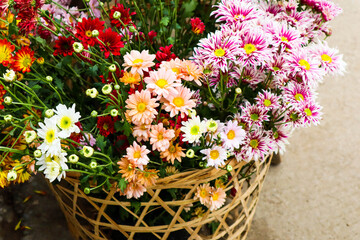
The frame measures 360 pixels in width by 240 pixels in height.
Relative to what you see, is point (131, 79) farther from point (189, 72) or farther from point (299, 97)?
point (299, 97)

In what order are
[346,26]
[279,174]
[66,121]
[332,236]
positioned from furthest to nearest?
[346,26] → [279,174] → [332,236] → [66,121]

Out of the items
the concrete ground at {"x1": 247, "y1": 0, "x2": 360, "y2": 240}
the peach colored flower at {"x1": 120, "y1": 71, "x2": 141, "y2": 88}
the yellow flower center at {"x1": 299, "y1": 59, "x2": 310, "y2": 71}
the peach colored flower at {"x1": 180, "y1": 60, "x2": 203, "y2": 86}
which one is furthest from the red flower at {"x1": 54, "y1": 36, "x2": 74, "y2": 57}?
the concrete ground at {"x1": 247, "y1": 0, "x2": 360, "y2": 240}

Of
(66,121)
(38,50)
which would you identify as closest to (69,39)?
(38,50)

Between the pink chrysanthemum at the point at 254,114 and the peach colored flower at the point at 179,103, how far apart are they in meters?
0.16

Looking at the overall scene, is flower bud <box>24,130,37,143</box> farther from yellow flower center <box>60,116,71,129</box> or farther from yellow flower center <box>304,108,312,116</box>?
yellow flower center <box>304,108,312,116</box>

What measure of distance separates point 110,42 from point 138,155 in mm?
228

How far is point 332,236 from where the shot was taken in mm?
1291

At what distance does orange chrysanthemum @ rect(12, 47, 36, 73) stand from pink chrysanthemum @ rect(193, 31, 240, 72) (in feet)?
1.10

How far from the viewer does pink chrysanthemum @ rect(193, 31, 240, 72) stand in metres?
0.71

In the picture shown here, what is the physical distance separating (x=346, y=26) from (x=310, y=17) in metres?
1.26

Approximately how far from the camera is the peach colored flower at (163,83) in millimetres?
667

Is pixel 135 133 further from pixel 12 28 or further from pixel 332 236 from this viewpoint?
pixel 332 236

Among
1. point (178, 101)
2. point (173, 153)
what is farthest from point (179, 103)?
point (173, 153)

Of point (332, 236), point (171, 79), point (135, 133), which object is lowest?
point (332, 236)
